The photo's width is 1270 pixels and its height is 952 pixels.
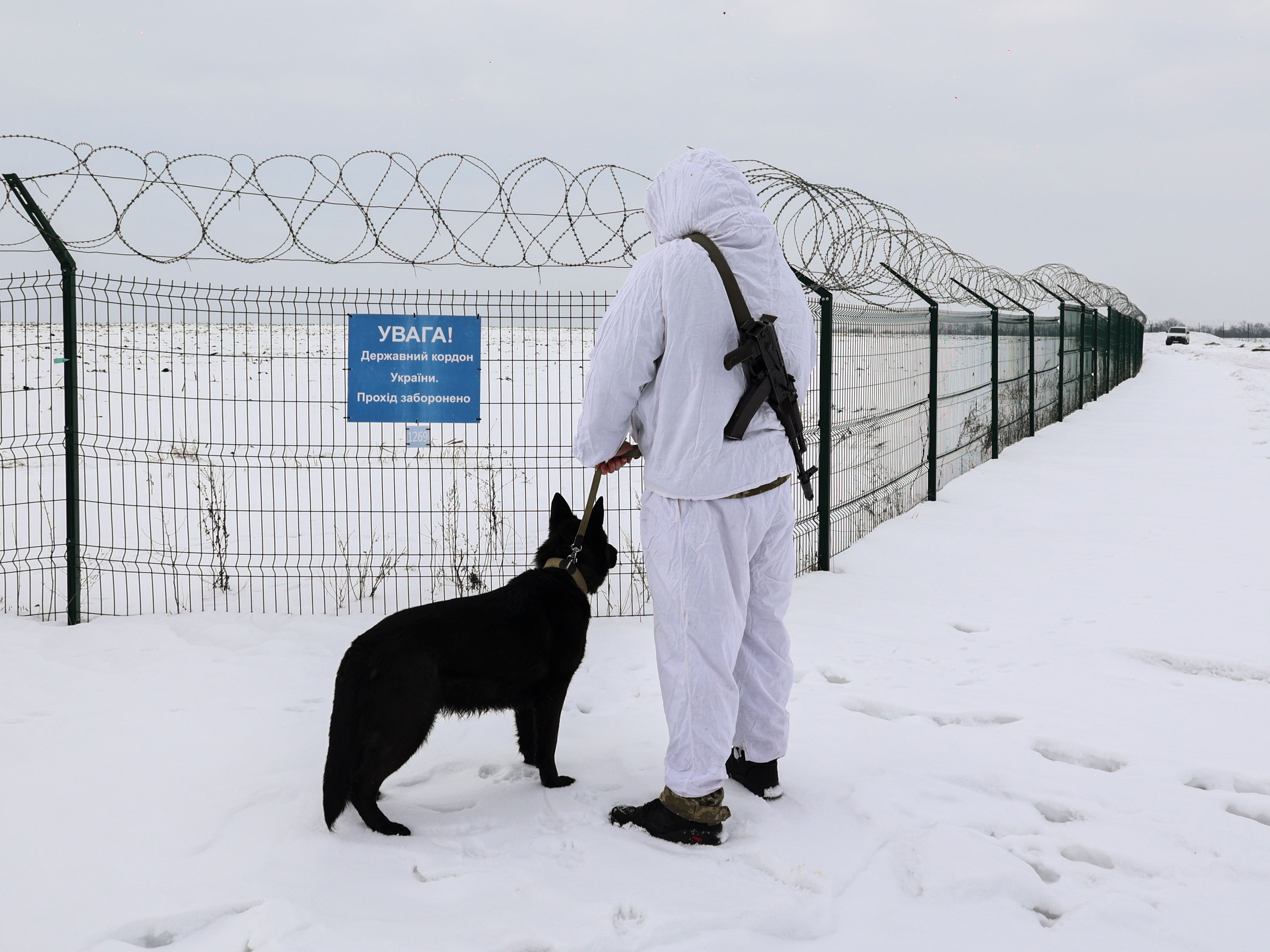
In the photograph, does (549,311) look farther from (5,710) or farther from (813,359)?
(5,710)

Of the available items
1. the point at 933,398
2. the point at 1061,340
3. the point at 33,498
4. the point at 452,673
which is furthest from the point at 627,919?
the point at 1061,340

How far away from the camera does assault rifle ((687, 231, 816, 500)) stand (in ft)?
8.63

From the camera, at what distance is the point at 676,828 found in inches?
108

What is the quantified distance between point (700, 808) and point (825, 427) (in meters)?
3.90

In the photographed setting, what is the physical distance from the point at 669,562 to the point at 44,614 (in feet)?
14.3

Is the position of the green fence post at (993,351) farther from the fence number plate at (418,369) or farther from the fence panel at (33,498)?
the fence panel at (33,498)

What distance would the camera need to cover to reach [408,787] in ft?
10.5

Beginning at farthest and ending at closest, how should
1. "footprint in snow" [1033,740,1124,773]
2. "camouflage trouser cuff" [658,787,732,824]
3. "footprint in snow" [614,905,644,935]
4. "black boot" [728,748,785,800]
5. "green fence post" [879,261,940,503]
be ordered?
"green fence post" [879,261,940,503]
"footprint in snow" [1033,740,1124,773]
"black boot" [728,748,785,800]
"camouflage trouser cuff" [658,787,732,824]
"footprint in snow" [614,905,644,935]

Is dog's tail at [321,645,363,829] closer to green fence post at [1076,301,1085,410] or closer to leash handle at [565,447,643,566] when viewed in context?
leash handle at [565,447,643,566]

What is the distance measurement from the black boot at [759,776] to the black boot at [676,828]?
0.29 m

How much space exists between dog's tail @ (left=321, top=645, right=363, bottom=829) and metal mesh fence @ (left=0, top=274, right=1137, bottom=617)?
1895 mm

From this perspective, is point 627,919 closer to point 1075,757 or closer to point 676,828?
point 676,828

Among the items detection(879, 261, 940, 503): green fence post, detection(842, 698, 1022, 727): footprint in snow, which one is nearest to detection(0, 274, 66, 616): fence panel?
detection(842, 698, 1022, 727): footprint in snow

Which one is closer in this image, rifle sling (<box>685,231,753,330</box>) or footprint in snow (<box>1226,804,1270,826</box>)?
rifle sling (<box>685,231,753,330</box>)
